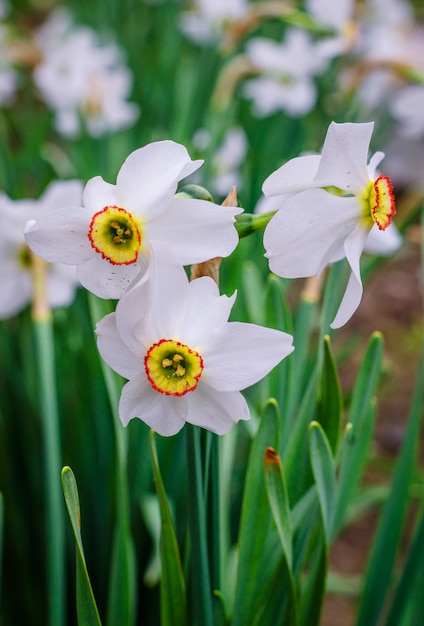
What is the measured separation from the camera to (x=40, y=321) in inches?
34.9

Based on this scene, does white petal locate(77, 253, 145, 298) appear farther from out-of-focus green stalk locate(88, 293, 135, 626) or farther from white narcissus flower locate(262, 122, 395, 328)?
out-of-focus green stalk locate(88, 293, 135, 626)

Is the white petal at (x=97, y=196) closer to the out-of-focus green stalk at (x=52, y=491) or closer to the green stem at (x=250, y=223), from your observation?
the green stem at (x=250, y=223)

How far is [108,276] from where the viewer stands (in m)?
0.51

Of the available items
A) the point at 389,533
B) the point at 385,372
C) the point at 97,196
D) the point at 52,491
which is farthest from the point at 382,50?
the point at 97,196

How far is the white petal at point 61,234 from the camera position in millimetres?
505

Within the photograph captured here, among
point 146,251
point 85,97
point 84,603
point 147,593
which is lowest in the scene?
point 147,593

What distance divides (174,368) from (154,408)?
0.11ft

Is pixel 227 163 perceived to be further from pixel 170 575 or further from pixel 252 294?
pixel 170 575

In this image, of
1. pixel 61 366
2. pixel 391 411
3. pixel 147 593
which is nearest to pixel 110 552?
pixel 147 593

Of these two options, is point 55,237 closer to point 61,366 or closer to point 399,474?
point 399,474

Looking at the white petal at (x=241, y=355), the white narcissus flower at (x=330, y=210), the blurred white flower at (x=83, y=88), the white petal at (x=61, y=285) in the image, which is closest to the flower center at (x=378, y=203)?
the white narcissus flower at (x=330, y=210)

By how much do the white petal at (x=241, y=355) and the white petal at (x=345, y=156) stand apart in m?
0.11

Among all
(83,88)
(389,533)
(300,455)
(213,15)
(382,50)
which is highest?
(213,15)

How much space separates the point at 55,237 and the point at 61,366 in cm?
70
